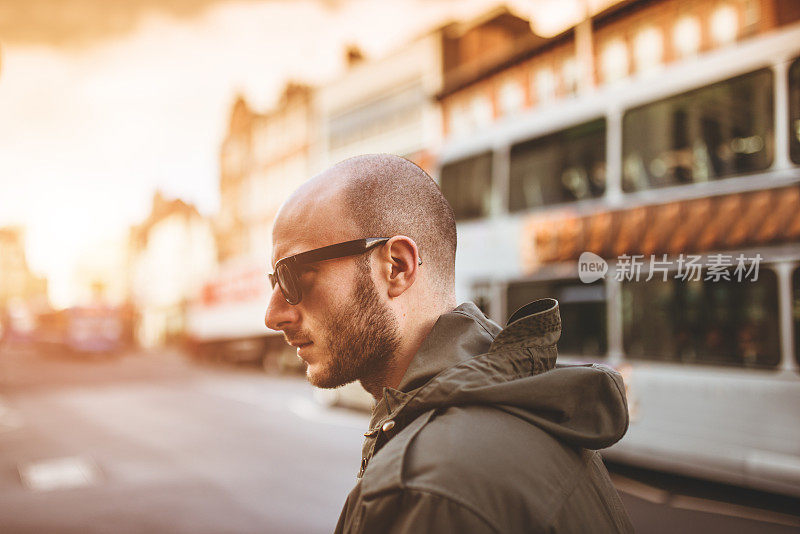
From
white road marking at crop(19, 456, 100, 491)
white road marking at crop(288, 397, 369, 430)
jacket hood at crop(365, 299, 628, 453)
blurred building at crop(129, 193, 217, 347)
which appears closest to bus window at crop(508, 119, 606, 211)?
white road marking at crop(288, 397, 369, 430)

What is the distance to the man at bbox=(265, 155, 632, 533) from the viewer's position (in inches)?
36.5

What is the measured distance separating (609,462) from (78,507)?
5.35m

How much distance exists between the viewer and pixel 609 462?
709 cm

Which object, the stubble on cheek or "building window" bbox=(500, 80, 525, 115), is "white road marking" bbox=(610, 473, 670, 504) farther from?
"building window" bbox=(500, 80, 525, 115)

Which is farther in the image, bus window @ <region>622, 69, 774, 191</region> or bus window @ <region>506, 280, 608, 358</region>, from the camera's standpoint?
bus window @ <region>506, 280, 608, 358</region>

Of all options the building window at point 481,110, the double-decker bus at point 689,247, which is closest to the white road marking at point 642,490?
the double-decker bus at point 689,247

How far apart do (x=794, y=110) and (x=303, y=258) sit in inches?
216

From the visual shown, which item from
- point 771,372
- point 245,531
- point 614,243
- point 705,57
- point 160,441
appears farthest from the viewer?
point 160,441

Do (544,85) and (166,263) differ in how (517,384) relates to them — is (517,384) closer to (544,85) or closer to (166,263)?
(544,85)

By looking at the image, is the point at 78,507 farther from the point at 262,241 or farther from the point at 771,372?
the point at 262,241

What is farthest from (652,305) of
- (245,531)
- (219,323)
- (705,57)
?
(219,323)

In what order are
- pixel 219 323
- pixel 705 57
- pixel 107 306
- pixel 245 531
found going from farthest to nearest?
1. pixel 107 306
2. pixel 219 323
3. pixel 705 57
4. pixel 245 531

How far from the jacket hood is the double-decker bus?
→ 5130mm

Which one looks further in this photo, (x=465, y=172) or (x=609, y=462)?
(x=465, y=172)
